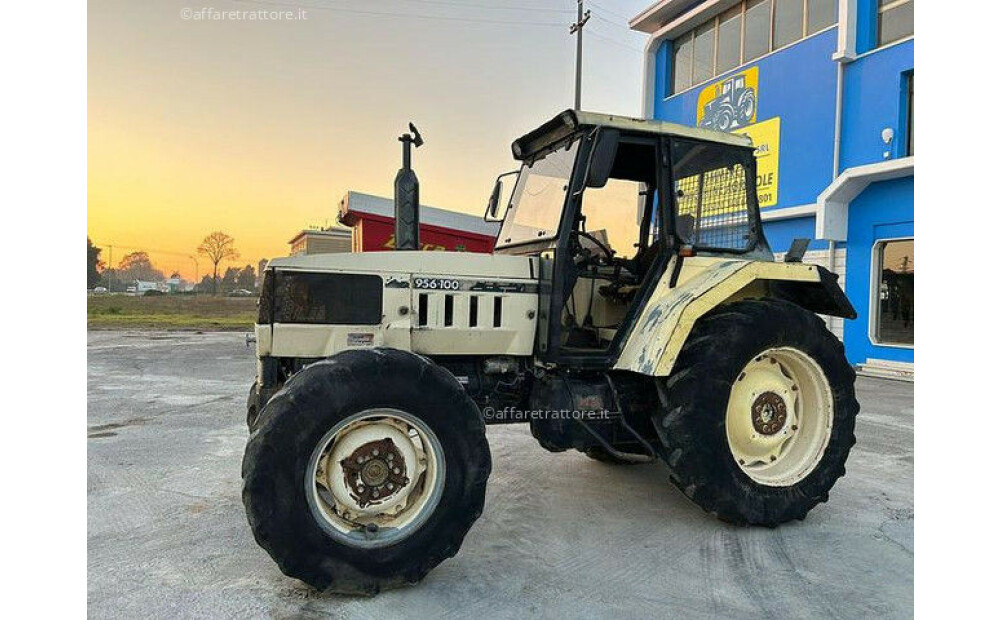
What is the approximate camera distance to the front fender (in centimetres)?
381

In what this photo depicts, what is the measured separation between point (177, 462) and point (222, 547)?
2093 mm

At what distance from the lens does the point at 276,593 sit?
303 centimetres

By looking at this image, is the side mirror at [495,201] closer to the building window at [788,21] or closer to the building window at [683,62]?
the building window at [788,21]

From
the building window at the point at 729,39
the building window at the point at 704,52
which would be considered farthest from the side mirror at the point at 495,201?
the building window at the point at 704,52

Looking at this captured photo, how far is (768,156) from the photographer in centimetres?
1421

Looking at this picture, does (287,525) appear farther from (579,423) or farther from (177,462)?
(177,462)

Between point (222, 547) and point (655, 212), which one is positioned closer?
point (222, 547)

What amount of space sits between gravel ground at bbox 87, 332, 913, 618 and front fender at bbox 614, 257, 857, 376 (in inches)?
41.9

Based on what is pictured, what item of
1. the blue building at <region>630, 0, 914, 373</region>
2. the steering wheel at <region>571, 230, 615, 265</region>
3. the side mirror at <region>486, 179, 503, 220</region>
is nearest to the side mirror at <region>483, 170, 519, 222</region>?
Answer: the side mirror at <region>486, 179, 503, 220</region>

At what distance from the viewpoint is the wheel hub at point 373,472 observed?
315cm

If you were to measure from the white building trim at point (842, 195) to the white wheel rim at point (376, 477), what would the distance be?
11270 millimetres

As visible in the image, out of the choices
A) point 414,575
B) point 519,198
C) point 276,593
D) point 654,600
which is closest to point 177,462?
point 276,593

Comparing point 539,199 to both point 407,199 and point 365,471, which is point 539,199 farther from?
point 365,471

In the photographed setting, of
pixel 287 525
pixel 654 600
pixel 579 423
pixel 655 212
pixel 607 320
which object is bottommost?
pixel 654 600
